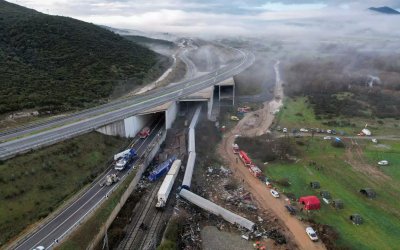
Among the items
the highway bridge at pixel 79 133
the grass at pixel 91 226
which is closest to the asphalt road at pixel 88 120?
the highway bridge at pixel 79 133

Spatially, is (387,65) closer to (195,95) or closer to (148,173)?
(195,95)

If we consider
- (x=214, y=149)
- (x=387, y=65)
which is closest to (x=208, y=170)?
(x=214, y=149)

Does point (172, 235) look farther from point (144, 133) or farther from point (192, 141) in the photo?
point (144, 133)

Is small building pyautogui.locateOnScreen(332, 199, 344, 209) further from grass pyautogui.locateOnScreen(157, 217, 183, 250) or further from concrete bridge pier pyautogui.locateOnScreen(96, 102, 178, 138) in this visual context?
concrete bridge pier pyautogui.locateOnScreen(96, 102, 178, 138)

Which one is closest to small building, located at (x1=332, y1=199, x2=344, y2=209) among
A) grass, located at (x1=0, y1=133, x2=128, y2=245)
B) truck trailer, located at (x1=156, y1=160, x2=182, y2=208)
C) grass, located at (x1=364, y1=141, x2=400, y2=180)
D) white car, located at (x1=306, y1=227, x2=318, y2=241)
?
white car, located at (x1=306, y1=227, x2=318, y2=241)

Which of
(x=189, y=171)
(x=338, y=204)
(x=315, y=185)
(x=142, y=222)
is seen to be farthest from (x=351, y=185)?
(x=142, y=222)

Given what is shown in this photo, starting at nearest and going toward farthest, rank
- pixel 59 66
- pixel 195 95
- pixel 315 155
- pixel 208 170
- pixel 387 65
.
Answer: pixel 208 170 → pixel 315 155 → pixel 195 95 → pixel 59 66 → pixel 387 65
